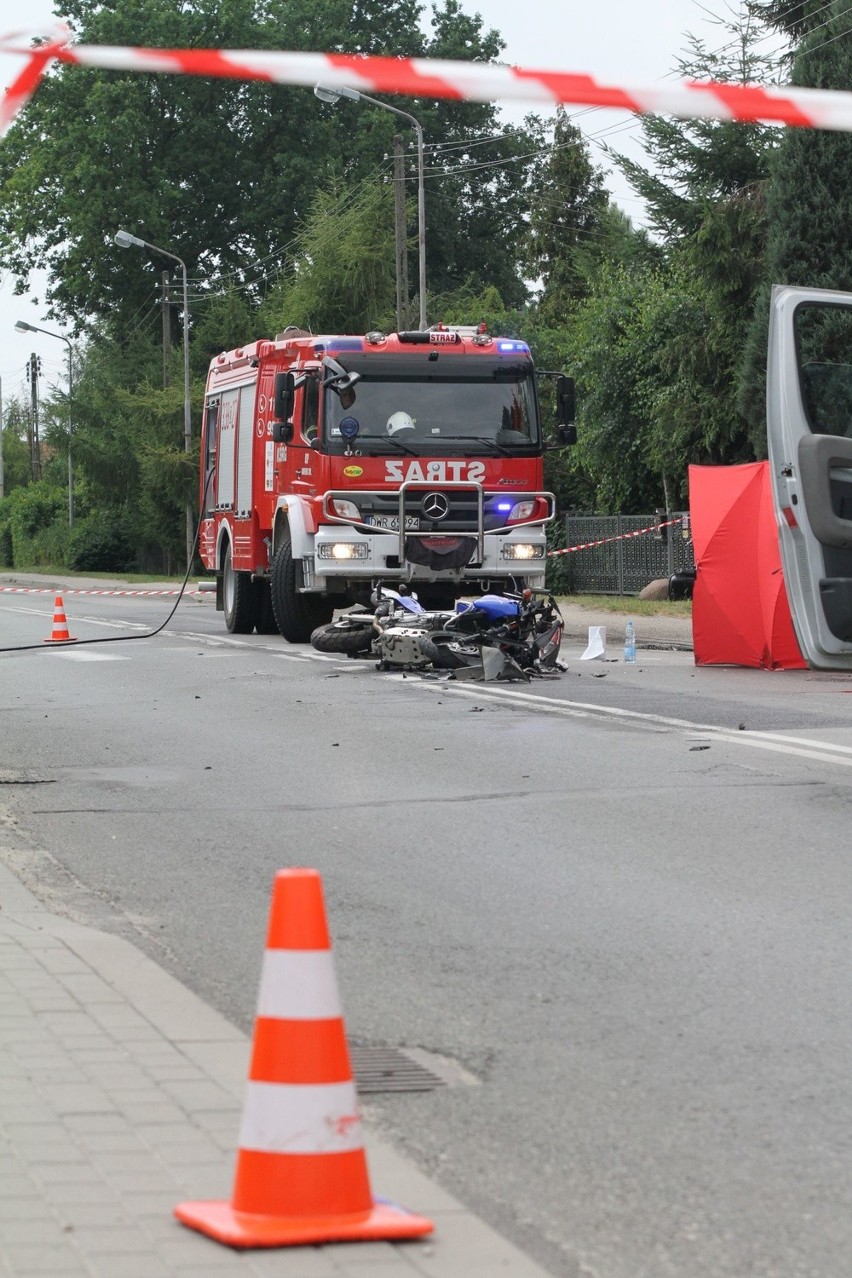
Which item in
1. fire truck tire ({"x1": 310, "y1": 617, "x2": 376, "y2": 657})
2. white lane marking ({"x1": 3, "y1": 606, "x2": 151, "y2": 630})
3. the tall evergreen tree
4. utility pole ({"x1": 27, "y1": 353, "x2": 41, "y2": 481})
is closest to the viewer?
fire truck tire ({"x1": 310, "y1": 617, "x2": 376, "y2": 657})

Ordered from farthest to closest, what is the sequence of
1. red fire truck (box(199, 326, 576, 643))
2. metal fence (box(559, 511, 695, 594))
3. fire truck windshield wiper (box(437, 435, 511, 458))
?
metal fence (box(559, 511, 695, 594)) < fire truck windshield wiper (box(437, 435, 511, 458)) < red fire truck (box(199, 326, 576, 643))

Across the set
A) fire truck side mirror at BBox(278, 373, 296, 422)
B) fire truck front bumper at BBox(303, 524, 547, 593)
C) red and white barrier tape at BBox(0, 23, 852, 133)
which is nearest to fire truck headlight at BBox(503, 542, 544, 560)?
fire truck front bumper at BBox(303, 524, 547, 593)

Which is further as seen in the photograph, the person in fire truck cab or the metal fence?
the metal fence

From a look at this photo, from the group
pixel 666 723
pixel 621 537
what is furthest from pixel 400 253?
pixel 666 723

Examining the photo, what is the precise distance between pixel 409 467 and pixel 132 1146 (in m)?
15.8

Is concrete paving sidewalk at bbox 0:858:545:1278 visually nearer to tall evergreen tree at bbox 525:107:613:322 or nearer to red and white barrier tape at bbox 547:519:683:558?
red and white barrier tape at bbox 547:519:683:558

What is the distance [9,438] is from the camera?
13238cm

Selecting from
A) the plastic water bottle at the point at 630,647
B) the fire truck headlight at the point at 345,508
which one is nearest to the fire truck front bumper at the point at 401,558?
the fire truck headlight at the point at 345,508

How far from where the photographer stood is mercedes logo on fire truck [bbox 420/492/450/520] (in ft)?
65.1

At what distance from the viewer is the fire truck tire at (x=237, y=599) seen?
78.4 ft

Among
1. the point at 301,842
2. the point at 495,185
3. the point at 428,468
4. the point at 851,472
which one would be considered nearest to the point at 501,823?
the point at 301,842

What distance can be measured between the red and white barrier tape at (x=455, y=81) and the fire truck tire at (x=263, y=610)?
17.4 m

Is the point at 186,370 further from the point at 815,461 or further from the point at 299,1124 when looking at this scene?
the point at 299,1124

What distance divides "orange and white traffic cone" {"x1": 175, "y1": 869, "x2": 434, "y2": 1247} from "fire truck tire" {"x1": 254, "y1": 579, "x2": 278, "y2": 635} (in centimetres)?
1968
